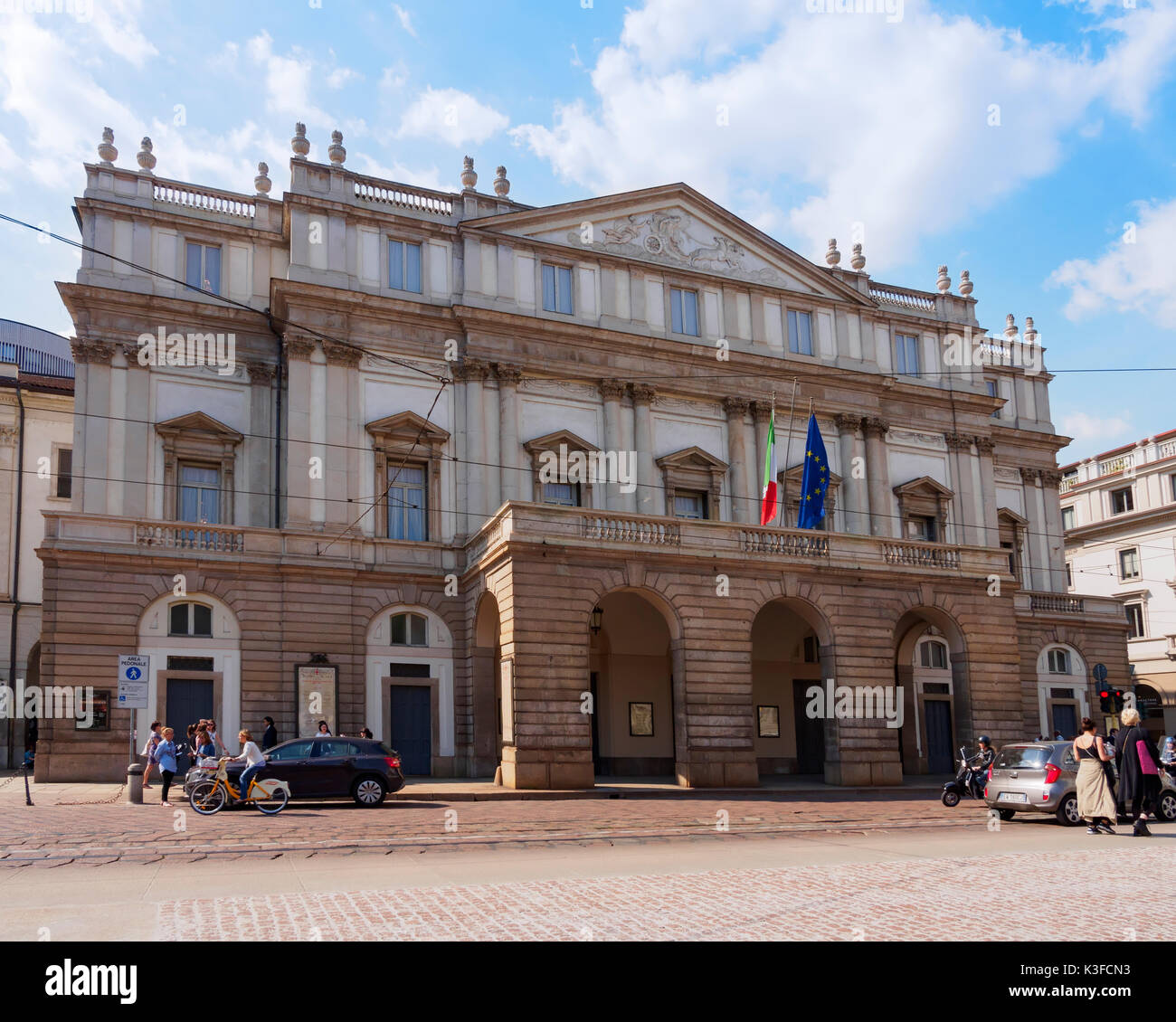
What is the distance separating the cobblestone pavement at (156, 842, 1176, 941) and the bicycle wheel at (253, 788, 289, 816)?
10479 millimetres

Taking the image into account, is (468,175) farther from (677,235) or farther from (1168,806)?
(1168,806)

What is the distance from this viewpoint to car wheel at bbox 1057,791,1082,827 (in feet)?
67.8

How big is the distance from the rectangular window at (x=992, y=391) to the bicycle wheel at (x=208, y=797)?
34.6 meters

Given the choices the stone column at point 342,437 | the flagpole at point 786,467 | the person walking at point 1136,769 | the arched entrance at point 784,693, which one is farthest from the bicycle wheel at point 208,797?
the flagpole at point 786,467

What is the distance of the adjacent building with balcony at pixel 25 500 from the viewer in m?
43.0

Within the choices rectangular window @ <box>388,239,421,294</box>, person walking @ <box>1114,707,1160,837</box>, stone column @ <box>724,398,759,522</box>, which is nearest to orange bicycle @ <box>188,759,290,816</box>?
person walking @ <box>1114,707,1160,837</box>

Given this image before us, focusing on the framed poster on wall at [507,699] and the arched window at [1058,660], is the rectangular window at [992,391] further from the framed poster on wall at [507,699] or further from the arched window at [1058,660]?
the framed poster on wall at [507,699]

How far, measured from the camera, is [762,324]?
40.5m

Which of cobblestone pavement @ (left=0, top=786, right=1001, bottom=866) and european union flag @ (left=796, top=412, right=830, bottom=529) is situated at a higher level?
european union flag @ (left=796, top=412, right=830, bottom=529)

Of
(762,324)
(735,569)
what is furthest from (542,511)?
(762,324)

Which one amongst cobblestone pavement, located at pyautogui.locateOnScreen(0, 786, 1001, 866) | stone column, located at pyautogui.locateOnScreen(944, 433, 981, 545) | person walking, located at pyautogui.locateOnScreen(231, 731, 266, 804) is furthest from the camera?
stone column, located at pyautogui.locateOnScreen(944, 433, 981, 545)

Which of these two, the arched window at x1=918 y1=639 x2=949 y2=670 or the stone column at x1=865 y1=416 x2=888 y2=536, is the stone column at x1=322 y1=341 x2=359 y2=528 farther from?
the arched window at x1=918 y1=639 x2=949 y2=670
